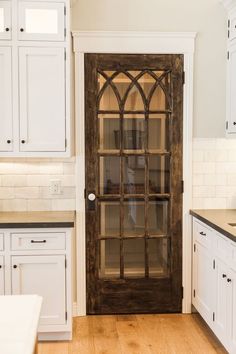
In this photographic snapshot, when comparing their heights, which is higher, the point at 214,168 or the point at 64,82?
the point at 64,82

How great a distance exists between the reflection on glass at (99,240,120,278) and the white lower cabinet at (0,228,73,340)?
2.10 ft

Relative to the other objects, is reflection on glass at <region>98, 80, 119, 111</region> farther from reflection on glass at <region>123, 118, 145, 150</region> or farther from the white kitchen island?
the white kitchen island

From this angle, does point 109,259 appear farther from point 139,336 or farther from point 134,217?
point 139,336

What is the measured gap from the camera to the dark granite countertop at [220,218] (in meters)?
3.07

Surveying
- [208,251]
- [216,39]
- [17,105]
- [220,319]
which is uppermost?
[216,39]

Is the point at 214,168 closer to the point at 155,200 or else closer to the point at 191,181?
the point at 191,181

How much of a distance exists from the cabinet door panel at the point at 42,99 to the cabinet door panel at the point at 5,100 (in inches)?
3.5

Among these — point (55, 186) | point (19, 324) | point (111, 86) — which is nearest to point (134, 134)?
point (111, 86)

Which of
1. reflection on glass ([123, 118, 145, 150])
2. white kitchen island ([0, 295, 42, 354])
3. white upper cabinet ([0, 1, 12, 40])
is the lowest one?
white kitchen island ([0, 295, 42, 354])

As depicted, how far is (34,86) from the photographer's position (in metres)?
3.63

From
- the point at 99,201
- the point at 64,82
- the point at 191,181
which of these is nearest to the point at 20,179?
the point at 99,201

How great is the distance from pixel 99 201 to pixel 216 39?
171 cm

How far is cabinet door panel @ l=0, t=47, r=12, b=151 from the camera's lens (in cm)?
361

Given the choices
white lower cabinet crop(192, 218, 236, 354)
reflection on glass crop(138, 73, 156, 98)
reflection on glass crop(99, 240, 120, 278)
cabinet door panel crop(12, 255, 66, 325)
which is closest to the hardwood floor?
white lower cabinet crop(192, 218, 236, 354)
